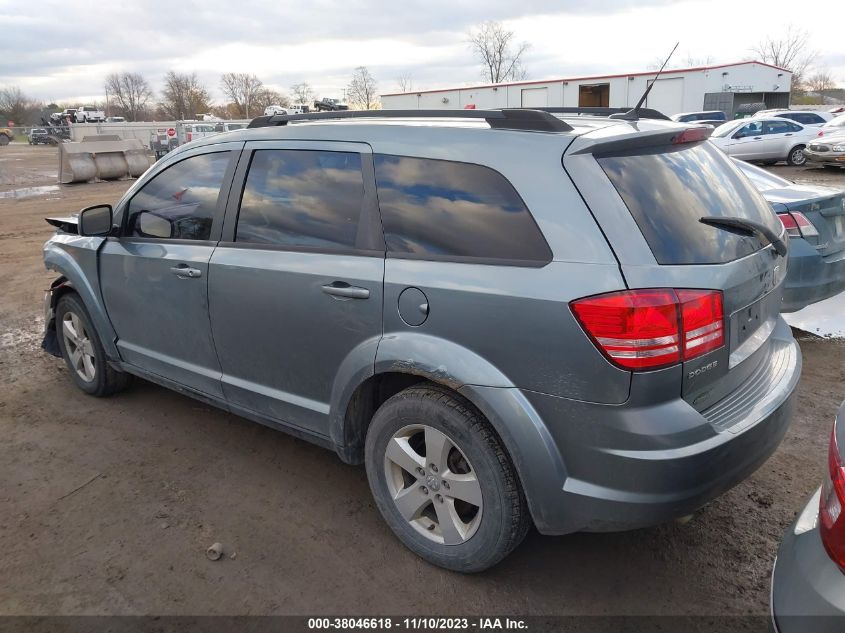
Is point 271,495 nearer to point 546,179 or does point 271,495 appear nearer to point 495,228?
point 495,228

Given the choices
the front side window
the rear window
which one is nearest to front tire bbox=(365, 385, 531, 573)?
the rear window

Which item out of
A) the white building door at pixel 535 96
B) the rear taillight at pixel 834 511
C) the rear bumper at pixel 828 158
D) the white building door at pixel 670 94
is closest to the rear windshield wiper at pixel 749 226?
the rear taillight at pixel 834 511

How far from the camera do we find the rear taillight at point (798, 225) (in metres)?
4.85

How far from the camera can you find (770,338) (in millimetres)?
2863

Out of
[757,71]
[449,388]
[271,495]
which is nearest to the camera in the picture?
[449,388]

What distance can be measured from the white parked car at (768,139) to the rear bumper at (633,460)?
20.3 m

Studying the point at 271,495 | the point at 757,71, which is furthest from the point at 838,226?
the point at 757,71

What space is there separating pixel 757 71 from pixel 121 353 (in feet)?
130

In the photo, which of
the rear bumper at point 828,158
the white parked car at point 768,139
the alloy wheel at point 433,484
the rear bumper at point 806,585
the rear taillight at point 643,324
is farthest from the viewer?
the white parked car at point 768,139

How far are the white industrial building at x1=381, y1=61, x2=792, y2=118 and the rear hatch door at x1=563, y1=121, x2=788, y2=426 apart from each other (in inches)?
1214

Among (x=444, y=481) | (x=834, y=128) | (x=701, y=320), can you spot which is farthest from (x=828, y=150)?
(x=444, y=481)

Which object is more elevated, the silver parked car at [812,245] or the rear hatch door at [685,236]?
the rear hatch door at [685,236]

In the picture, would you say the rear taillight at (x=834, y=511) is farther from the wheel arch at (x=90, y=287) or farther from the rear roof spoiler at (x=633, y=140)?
the wheel arch at (x=90, y=287)

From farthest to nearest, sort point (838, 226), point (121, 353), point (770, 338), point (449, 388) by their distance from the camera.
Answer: point (838, 226)
point (121, 353)
point (770, 338)
point (449, 388)
